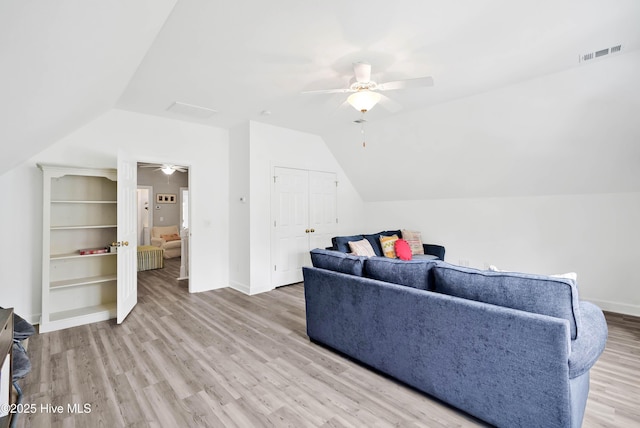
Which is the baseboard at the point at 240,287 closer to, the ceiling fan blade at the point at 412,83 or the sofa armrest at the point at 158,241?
the ceiling fan blade at the point at 412,83

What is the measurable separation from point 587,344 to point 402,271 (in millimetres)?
1067

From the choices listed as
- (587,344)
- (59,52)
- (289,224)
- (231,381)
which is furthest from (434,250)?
(59,52)

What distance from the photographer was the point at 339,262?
270 cm

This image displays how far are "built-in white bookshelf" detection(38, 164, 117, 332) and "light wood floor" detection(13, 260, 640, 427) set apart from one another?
14.4 inches

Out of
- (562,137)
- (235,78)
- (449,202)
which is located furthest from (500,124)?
(235,78)

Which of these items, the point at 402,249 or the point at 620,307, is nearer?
the point at 620,307

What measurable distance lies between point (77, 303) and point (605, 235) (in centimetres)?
662

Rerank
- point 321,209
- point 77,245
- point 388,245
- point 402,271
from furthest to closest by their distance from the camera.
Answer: point 321,209, point 388,245, point 77,245, point 402,271

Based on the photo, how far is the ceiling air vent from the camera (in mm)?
2570

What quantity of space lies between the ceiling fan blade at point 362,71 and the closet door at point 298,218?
2515mm

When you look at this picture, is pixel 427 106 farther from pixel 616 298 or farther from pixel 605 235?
pixel 616 298

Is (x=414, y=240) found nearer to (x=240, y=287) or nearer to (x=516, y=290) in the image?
(x=240, y=287)

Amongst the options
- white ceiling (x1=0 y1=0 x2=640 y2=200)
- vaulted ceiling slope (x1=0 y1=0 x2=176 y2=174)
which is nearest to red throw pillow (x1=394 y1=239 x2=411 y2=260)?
white ceiling (x1=0 y1=0 x2=640 y2=200)

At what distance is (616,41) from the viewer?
247 centimetres
